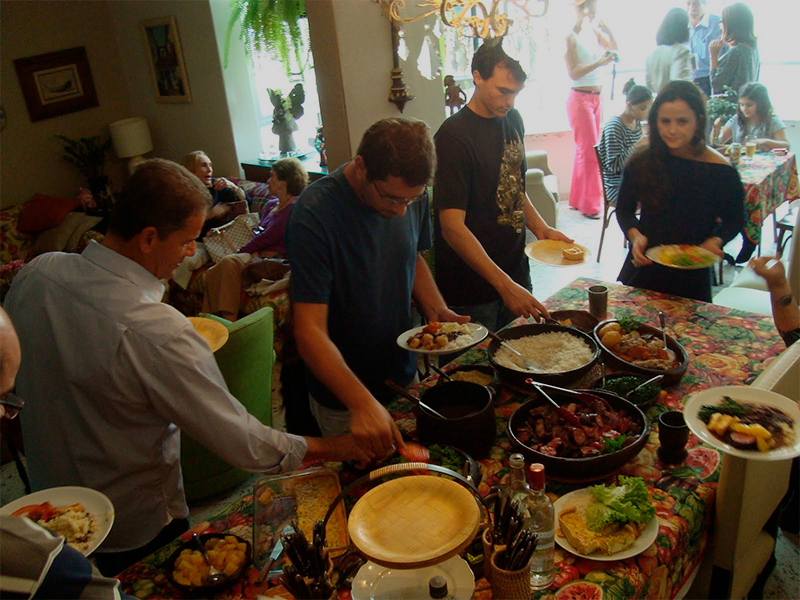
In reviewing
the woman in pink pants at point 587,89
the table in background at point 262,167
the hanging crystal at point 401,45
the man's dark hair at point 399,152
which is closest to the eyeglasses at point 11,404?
the man's dark hair at point 399,152

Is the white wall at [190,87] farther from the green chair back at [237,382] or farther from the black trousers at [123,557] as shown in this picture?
the black trousers at [123,557]

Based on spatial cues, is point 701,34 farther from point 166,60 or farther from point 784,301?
point 784,301

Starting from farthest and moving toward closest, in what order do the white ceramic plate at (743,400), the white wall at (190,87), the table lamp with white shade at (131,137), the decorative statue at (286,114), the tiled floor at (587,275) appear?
the table lamp with white shade at (131,137) → the white wall at (190,87) → the decorative statue at (286,114) → the tiled floor at (587,275) → the white ceramic plate at (743,400)

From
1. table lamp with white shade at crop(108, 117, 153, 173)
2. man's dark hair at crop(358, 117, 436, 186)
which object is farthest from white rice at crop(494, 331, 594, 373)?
table lamp with white shade at crop(108, 117, 153, 173)

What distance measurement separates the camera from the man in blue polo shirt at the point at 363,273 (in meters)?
1.64

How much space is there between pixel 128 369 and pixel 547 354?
1161 millimetres

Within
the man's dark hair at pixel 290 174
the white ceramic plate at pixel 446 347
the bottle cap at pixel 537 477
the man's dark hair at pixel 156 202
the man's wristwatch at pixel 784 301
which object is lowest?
the man's wristwatch at pixel 784 301

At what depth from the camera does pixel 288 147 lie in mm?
5555

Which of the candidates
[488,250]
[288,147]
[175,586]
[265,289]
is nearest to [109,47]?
[288,147]

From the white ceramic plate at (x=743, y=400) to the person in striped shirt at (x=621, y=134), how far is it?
12.0 feet

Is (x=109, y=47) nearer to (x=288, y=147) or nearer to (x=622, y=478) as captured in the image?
(x=288, y=147)

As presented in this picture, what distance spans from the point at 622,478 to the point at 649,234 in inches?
61.0

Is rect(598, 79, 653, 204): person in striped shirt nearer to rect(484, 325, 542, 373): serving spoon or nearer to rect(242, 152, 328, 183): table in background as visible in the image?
rect(242, 152, 328, 183): table in background

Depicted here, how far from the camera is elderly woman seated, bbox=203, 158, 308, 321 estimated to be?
4188 mm
